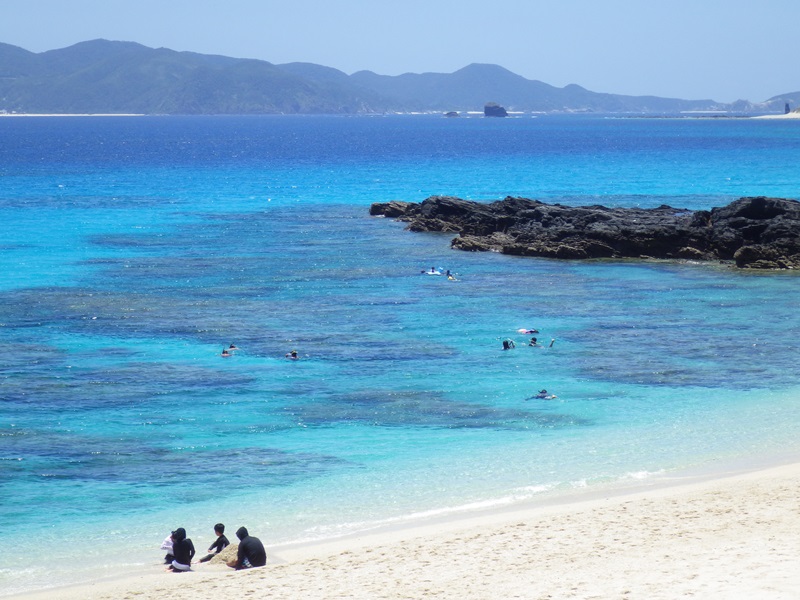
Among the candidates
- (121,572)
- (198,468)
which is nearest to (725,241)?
(198,468)

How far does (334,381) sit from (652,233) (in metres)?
29.3

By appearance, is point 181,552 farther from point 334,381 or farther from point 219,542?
point 334,381

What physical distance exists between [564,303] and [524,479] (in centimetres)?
2028

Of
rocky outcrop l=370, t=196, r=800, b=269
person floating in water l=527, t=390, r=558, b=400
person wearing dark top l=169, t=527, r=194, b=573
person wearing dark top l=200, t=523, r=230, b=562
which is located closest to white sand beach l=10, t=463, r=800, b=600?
person wearing dark top l=169, t=527, r=194, b=573

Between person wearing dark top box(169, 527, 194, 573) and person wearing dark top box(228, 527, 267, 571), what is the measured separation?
2.43 feet

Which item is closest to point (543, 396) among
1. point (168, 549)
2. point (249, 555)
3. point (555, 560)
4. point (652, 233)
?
point (555, 560)

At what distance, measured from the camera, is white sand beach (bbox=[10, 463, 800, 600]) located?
15.2 metres

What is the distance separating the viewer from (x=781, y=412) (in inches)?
1064

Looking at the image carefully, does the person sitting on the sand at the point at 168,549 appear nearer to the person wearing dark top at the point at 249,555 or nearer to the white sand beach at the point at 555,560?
the white sand beach at the point at 555,560

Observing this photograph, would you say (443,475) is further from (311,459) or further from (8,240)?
(8,240)

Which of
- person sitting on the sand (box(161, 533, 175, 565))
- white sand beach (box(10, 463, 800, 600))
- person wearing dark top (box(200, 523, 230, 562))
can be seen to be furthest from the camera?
person wearing dark top (box(200, 523, 230, 562))

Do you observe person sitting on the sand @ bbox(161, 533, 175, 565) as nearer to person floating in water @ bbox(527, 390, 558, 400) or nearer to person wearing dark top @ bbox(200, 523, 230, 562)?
person wearing dark top @ bbox(200, 523, 230, 562)

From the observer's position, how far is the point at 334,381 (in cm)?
3036

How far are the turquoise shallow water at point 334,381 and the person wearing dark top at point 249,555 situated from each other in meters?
1.68
